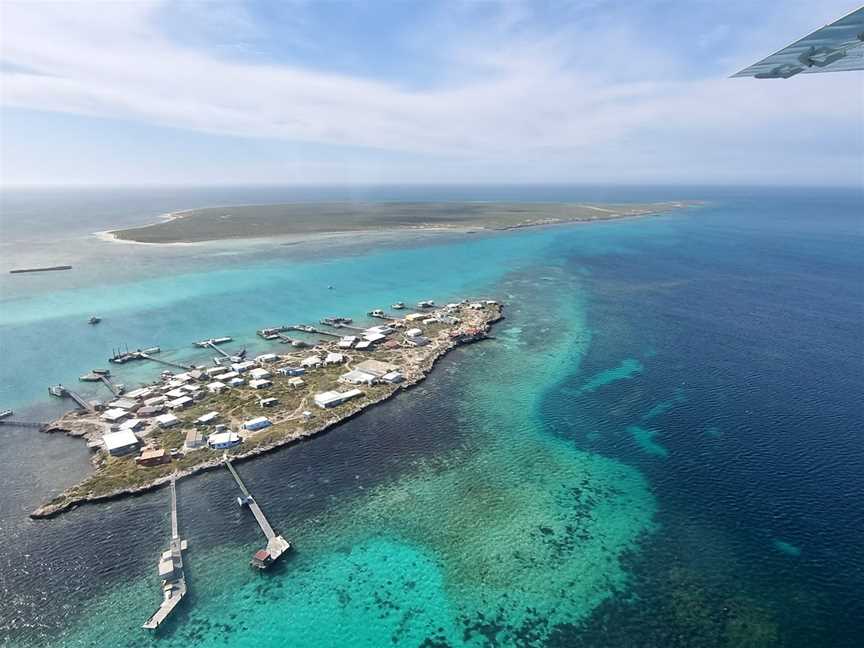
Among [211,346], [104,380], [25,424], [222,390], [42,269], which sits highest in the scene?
[42,269]

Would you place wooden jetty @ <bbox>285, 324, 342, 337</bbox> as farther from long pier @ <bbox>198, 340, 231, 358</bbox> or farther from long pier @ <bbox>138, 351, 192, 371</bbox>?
long pier @ <bbox>138, 351, 192, 371</bbox>

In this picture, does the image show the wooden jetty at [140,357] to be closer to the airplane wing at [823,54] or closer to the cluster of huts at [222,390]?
the cluster of huts at [222,390]

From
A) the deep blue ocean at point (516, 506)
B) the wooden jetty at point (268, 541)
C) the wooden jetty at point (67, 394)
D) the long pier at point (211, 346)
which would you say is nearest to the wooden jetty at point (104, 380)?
the wooden jetty at point (67, 394)

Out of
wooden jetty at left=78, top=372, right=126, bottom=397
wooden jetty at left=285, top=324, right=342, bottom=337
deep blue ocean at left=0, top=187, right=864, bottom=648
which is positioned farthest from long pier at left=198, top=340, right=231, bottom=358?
wooden jetty at left=78, top=372, right=126, bottom=397

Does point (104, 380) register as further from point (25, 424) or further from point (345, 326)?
point (345, 326)

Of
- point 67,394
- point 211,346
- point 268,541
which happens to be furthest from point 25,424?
point 268,541

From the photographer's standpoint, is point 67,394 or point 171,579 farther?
point 67,394
